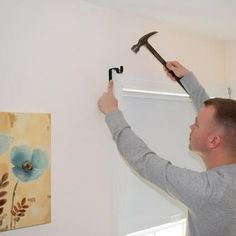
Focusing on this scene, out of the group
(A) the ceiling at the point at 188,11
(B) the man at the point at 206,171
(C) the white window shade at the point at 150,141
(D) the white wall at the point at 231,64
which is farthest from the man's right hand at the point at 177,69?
(D) the white wall at the point at 231,64

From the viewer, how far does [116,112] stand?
60.5 inches

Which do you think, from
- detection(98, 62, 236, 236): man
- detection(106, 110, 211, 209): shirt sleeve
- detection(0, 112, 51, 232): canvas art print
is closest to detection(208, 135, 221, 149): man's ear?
detection(98, 62, 236, 236): man

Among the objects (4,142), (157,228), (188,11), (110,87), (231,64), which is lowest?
(157,228)

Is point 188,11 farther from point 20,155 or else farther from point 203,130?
point 20,155

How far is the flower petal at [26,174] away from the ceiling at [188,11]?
3.02 feet

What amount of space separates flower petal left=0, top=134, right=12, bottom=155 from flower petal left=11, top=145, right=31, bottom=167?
0.12ft

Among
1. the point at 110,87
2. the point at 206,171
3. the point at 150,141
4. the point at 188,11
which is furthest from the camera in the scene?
the point at 150,141

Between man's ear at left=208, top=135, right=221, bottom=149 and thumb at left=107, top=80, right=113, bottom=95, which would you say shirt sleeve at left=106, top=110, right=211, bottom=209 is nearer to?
man's ear at left=208, top=135, right=221, bottom=149

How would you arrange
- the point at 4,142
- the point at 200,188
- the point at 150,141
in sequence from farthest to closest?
the point at 150,141
the point at 4,142
the point at 200,188

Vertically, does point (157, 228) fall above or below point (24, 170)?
below

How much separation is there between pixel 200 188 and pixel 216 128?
267mm

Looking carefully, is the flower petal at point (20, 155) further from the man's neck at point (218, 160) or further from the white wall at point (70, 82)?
the man's neck at point (218, 160)

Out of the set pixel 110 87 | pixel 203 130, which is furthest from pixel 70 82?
pixel 203 130

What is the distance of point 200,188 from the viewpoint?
1.22 meters
